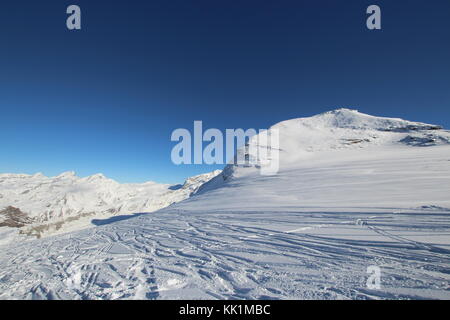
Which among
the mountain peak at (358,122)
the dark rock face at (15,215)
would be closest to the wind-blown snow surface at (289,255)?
the mountain peak at (358,122)

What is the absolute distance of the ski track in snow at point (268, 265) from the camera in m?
3.08

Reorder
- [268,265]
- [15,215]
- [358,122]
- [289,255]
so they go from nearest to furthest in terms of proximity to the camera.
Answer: [268,265] → [289,255] → [358,122] → [15,215]

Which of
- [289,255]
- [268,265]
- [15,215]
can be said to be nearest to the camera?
[268,265]

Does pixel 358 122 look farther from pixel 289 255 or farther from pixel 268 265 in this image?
pixel 268 265

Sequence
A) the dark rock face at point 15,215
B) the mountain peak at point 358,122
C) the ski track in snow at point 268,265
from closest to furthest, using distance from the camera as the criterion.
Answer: the ski track in snow at point 268,265 < the mountain peak at point 358,122 < the dark rock face at point 15,215

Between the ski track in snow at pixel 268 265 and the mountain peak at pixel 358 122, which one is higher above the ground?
the mountain peak at pixel 358 122

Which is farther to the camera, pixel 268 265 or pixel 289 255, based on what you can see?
pixel 289 255

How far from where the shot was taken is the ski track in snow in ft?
10.1

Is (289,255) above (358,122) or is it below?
below

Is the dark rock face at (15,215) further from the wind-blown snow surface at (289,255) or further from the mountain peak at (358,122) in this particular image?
the mountain peak at (358,122)

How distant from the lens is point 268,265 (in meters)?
3.88

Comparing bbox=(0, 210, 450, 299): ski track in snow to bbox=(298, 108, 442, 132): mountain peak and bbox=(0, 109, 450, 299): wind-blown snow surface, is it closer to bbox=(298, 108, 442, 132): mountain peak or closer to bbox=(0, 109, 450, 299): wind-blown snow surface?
bbox=(0, 109, 450, 299): wind-blown snow surface

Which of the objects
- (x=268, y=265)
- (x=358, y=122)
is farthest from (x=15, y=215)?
(x=358, y=122)
